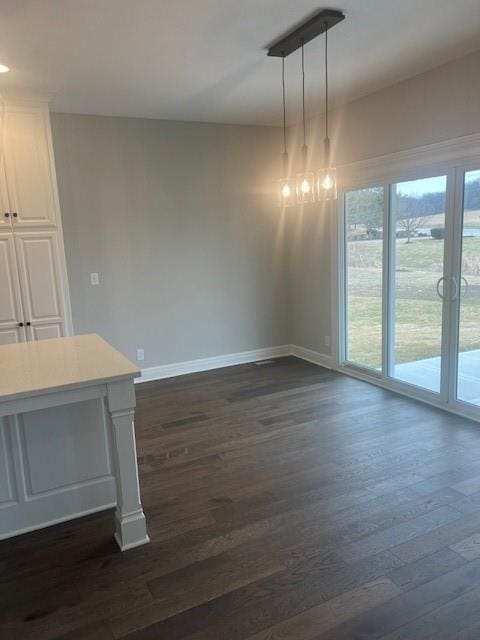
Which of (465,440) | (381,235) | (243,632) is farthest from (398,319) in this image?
(243,632)

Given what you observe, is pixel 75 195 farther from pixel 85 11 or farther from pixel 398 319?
pixel 398 319

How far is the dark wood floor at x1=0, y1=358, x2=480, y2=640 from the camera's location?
186cm

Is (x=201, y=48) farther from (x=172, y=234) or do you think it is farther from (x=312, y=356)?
(x=312, y=356)

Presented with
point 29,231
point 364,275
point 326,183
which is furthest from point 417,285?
point 29,231

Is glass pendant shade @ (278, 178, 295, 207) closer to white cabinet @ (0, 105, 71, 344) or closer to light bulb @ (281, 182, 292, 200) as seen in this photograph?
light bulb @ (281, 182, 292, 200)

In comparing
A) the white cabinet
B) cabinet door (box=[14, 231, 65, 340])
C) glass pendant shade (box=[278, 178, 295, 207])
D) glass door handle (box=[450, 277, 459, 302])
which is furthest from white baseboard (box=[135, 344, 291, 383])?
glass door handle (box=[450, 277, 459, 302])

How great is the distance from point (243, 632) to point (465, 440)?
2236 millimetres

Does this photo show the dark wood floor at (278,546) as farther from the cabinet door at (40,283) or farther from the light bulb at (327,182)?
the light bulb at (327,182)

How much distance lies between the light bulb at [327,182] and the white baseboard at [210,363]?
2725mm

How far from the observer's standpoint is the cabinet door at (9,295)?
3885 mm

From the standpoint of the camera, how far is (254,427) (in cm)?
372

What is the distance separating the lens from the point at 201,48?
10.0 feet

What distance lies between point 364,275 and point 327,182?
1.67 m

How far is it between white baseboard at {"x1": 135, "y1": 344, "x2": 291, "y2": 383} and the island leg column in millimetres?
2619
